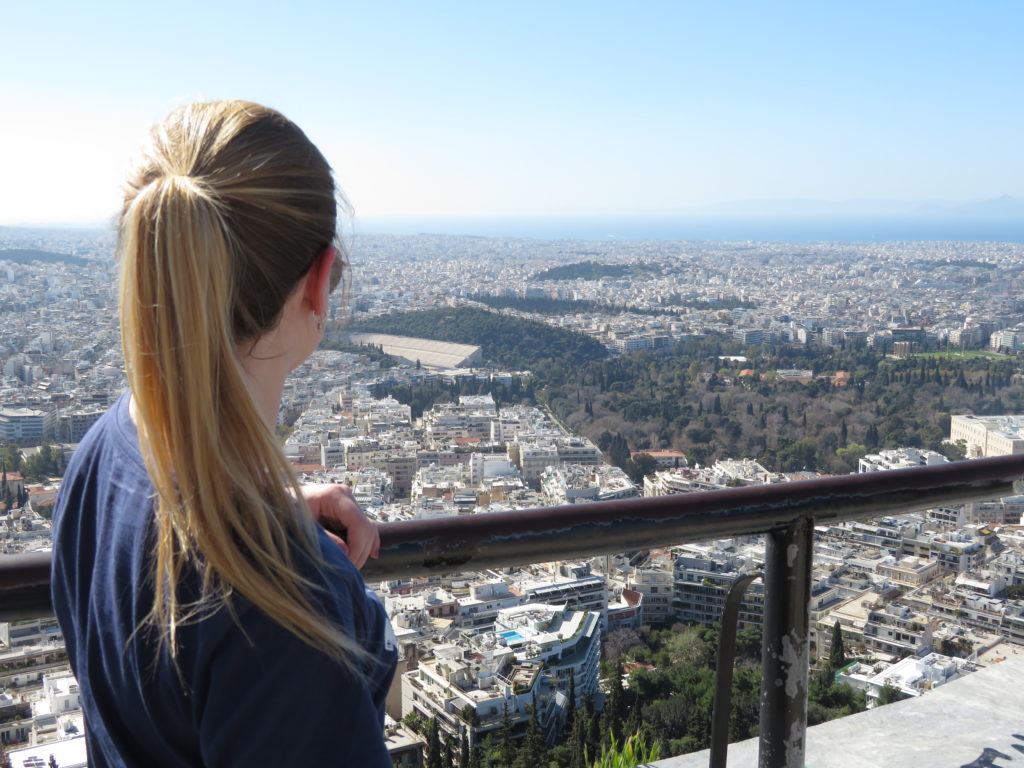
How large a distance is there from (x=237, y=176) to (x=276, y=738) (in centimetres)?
35

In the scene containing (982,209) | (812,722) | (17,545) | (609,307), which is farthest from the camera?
(982,209)

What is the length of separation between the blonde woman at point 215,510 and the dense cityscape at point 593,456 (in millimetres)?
89

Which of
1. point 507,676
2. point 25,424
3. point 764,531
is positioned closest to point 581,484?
point 25,424

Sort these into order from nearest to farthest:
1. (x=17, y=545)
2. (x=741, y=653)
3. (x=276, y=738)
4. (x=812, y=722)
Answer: (x=276, y=738) < (x=741, y=653) < (x=812, y=722) < (x=17, y=545)

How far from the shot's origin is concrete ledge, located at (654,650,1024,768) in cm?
183

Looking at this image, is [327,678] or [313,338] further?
[313,338]

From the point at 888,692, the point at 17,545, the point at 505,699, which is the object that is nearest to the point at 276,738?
the point at 505,699

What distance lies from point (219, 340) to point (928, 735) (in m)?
1.82

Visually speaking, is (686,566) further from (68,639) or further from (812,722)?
(68,639)

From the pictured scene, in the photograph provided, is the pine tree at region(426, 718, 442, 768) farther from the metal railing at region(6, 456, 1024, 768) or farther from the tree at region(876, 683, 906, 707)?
the tree at region(876, 683, 906, 707)

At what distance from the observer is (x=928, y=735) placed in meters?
1.95

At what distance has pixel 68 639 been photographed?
0.72m

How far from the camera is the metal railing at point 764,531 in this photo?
112 cm

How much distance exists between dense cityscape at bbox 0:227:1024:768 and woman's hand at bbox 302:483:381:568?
63 mm
